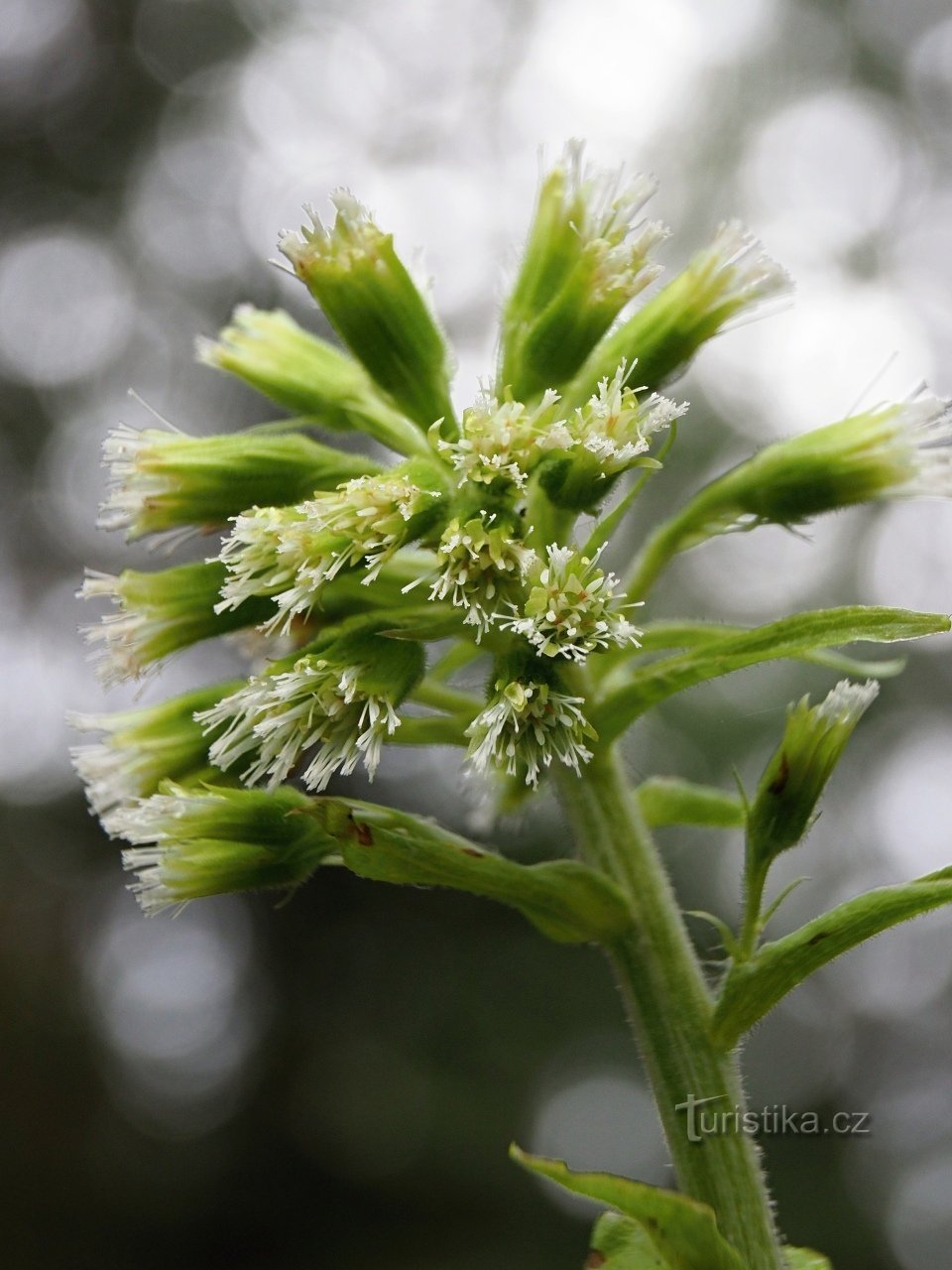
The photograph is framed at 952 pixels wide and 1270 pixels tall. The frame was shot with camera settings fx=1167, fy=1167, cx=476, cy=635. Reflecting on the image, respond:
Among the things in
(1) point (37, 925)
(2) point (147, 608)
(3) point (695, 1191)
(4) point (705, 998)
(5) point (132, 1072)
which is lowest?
(3) point (695, 1191)

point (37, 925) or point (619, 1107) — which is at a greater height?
point (37, 925)

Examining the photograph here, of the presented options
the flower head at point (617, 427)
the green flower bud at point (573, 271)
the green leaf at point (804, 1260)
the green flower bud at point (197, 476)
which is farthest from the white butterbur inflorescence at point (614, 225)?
the green leaf at point (804, 1260)

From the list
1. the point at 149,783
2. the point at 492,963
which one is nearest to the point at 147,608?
the point at 149,783

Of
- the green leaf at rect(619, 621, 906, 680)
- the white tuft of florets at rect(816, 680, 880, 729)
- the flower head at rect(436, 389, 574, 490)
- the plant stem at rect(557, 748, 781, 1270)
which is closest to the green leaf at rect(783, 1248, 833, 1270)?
the plant stem at rect(557, 748, 781, 1270)

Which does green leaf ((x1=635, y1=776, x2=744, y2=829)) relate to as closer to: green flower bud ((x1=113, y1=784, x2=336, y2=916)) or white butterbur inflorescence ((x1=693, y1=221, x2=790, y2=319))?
green flower bud ((x1=113, y1=784, x2=336, y2=916))

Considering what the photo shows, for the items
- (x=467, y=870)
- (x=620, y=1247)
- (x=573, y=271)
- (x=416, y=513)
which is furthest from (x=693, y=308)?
(x=620, y=1247)

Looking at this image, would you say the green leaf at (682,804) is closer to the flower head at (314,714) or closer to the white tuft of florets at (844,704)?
the white tuft of florets at (844,704)

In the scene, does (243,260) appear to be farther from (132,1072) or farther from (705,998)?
(705,998)

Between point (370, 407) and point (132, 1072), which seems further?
point (132, 1072)
